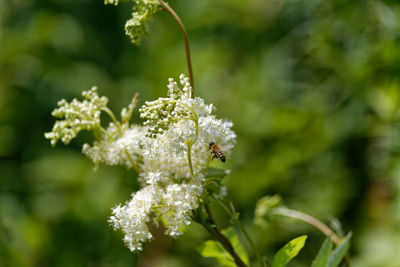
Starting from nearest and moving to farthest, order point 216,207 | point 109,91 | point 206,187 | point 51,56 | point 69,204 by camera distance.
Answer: point 206,187 < point 216,207 < point 69,204 < point 109,91 < point 51,56

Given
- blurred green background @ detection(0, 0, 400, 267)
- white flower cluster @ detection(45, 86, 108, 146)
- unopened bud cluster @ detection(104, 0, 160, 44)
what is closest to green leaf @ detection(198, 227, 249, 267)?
white flower cluster @ detection(45, 86, 108, 146)

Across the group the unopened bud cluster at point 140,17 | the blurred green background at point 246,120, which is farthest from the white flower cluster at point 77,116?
the blurred green background at point 246,120

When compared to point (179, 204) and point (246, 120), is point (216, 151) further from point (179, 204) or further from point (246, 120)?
point (246, 120)

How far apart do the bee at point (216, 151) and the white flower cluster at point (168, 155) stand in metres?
0.01

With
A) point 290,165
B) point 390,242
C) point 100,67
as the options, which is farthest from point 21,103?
point 390,242

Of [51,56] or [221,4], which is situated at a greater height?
[221,4]

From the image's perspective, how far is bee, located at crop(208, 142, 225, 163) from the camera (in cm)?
124

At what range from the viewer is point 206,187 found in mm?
1221

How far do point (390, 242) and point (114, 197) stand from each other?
7.08 feet

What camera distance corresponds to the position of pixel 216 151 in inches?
49.1

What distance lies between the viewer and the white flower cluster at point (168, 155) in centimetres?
109

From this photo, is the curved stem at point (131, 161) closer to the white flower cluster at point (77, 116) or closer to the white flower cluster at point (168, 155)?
the white flower cluster at point (168, 155)

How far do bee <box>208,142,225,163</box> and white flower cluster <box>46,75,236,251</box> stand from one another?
0.5 inches

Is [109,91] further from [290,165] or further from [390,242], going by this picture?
[390,242]
